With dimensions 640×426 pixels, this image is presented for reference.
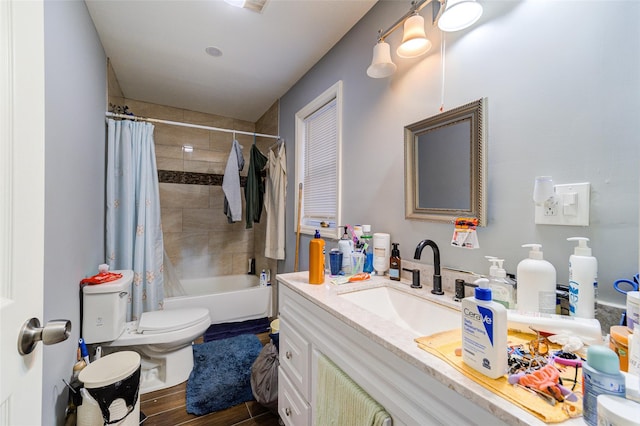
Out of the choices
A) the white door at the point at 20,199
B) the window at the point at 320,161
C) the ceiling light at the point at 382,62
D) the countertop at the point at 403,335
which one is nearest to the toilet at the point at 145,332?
the countertop at the point at 403,335

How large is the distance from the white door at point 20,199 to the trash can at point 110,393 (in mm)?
891

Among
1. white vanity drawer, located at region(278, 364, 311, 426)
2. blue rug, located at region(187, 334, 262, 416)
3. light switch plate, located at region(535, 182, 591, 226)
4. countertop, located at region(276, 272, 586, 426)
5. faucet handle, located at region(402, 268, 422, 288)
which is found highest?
light switch plate, located at region(535, 182, 591, 226)

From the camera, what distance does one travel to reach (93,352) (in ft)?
5.92

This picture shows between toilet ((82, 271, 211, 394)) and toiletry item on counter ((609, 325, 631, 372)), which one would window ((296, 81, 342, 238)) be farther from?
toiletry item on counter ((609, 325, 631, 372))

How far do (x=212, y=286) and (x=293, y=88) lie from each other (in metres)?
2.57

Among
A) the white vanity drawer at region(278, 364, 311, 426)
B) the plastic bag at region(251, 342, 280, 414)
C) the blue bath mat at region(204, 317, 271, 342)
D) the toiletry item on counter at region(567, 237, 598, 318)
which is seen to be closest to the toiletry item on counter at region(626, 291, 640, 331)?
the toiletry item on counter at region(567, 237, 598, 318)

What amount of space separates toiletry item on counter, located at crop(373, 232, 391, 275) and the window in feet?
1.52

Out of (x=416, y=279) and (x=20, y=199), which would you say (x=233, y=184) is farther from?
(x=20, y=199)

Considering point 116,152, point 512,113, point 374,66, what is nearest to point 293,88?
point 374,66

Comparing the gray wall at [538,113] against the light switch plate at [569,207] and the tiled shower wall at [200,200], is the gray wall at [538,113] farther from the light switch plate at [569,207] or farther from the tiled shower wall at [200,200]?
the tiled shower wall at [200,200]

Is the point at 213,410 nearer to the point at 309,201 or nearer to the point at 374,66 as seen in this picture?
the point at 309,201

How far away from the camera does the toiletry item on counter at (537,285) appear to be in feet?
2.47

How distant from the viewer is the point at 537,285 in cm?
76

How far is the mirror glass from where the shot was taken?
3.36 feet
